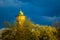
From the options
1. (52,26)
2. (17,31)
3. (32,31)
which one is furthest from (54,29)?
(17,31)

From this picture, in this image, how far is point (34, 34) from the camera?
1878 cm

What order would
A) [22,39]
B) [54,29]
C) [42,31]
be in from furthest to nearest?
[54,29]
[42,31]
[22,39]

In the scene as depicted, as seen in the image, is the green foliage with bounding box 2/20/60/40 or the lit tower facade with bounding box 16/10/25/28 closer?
the green foliage with bounding box 2/20/60/40

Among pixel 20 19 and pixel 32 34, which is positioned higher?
pixel 20 19

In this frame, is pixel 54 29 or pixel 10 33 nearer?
pixel 10 33

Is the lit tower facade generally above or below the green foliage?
above

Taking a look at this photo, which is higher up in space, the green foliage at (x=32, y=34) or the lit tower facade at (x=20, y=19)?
the lit tower facade at (x=20, y=19)

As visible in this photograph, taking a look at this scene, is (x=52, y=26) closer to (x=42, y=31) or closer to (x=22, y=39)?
(x=42, y=31)

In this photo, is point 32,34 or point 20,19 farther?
point 20,19

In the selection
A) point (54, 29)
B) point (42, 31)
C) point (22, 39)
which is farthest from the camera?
point (54, 29)

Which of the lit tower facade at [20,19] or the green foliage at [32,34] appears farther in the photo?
the lit tower facade at [20,19]

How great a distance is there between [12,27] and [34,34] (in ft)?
11.0

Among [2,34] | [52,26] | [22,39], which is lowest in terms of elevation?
[22,39]

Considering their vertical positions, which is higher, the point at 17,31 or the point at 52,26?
the point at 52,26
